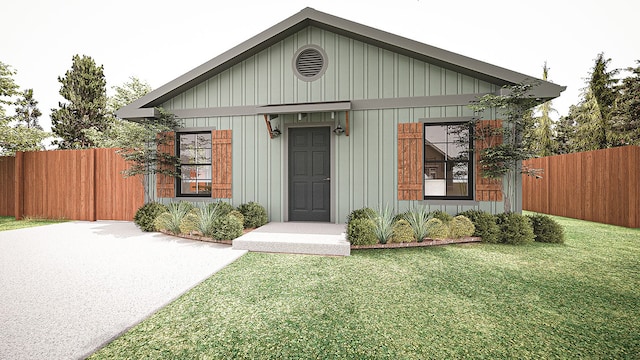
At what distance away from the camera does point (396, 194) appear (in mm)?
5281

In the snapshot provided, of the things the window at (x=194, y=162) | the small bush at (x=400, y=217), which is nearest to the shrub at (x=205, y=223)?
the window at (x=194, y=162)

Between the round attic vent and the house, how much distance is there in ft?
0.08

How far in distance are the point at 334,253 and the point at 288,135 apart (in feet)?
10.2

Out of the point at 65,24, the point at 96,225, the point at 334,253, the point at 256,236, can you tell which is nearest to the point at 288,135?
the point at 256,236

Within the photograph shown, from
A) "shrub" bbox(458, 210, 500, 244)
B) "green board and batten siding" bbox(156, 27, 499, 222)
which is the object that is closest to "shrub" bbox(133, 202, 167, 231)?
"green board and batten siding" bbox(156, 27, 499, 222)

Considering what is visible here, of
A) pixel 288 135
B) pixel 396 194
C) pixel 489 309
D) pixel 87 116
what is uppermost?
pixel 87 116

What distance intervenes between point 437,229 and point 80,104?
1915 centimetres

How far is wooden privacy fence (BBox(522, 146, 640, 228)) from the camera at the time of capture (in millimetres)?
5569

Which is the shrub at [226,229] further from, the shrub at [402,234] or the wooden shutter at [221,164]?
the shrub at [402,234]

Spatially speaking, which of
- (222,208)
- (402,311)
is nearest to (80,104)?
(222,208)

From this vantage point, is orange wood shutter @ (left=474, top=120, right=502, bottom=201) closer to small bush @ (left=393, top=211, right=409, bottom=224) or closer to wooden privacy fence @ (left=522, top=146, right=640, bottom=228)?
small bush @ (left=393, top=211, right=409, bottom=224)

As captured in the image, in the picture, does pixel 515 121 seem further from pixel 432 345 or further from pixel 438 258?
pixel 432 345

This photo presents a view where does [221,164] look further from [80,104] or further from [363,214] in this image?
[80,104]

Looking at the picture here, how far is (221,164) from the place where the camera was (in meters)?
5.88
